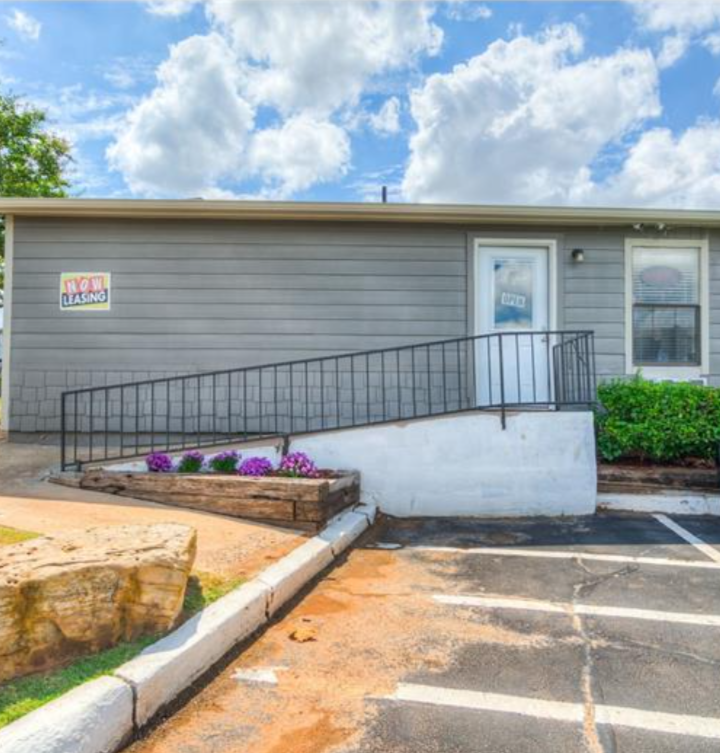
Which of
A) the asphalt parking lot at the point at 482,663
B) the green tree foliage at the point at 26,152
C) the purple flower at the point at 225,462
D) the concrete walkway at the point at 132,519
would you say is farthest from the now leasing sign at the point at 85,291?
the green tree foliage at the point at 26,152

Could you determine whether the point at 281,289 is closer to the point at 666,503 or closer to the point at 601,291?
the point at 601,291

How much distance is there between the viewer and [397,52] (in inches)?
362

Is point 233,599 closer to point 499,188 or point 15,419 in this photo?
point 15,419

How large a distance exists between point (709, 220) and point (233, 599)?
6.66 metres

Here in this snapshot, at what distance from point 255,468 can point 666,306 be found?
536 cm

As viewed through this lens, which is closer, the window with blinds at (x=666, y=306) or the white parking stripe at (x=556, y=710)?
the white parking stripe at (x=556, y=710)

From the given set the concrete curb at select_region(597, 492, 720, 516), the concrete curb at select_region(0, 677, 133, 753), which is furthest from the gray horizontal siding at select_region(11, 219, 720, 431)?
the concrete curb at select_region(0, 677, 133, 753)

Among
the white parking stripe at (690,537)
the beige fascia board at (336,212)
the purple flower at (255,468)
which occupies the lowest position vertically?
the white parking stripe at (690,537)

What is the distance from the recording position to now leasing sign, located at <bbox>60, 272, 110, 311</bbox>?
654cm

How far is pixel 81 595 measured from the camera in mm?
2172

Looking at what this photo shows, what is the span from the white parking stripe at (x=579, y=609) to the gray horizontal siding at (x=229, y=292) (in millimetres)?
3786

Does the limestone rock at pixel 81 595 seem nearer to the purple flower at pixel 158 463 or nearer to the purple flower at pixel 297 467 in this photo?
the purple flower at pixel 297 467

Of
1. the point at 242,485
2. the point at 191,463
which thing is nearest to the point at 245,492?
the point at 242,485

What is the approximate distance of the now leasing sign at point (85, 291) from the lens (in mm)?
6543
